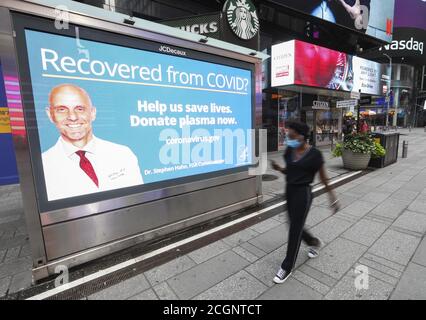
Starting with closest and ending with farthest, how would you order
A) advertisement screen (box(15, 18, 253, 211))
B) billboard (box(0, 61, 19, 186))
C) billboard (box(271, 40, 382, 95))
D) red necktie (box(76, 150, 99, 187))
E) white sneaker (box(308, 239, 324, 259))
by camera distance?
advertisement screen (box(15, 18, 253, 211)) < red necktie (box(76, 150, 99, 187)) < white sneaker (box(308, 239, 324, 259)) < billboard (box(0, 61, 19, 186)) < billboard (box(271, 40, 382, 95))

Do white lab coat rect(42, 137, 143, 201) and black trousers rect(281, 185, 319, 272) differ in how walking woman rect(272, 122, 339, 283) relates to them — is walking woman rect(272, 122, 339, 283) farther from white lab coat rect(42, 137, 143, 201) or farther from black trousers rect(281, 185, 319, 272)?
white lab coat rect(42, 137, 143, 201)

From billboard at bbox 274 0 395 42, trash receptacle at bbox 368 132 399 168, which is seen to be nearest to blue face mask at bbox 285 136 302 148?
trash receptacle at bbox 368 132 399 168

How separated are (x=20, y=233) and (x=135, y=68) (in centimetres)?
334

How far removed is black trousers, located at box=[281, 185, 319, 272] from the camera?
2369 mm

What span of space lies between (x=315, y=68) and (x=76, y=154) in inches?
439

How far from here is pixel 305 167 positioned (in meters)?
2.29

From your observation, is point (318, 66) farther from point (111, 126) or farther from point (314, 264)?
point (111, 126)

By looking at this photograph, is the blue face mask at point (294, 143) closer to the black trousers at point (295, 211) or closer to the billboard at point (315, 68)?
the black trousers at point (295, 211)

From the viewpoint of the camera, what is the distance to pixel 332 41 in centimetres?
1438

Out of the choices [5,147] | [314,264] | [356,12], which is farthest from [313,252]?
[356,12]

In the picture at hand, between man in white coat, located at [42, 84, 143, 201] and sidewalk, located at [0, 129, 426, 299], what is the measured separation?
118 centimetres
